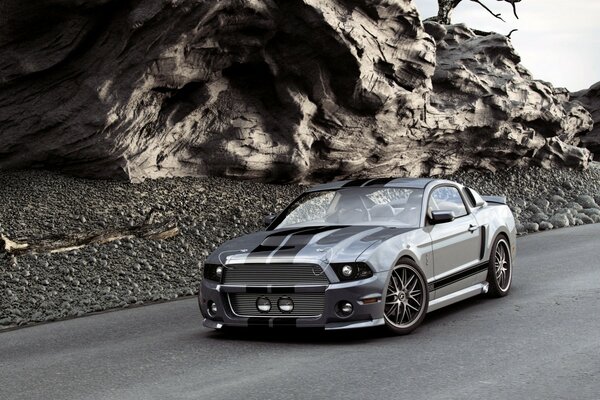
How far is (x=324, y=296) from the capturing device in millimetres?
7820

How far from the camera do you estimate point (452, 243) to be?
9117 mm

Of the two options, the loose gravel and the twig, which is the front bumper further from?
the twig

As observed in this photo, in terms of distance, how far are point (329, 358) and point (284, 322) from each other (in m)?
0.80

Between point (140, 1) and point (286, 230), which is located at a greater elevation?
point (140, 1)

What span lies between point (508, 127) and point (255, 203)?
34.8ft

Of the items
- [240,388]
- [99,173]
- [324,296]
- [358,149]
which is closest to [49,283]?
[99,173]

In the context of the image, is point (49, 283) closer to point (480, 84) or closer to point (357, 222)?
point (357, 222)

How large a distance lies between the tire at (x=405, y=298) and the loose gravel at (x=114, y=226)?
478 cm

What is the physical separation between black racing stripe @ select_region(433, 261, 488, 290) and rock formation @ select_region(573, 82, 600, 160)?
27.6m

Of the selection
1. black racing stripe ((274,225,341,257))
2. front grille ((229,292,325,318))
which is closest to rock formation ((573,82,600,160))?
black racing stripe ((274,225,341,257))

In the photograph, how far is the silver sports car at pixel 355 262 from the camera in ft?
25.7

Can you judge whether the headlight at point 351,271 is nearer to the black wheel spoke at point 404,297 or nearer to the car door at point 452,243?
the black wheel spoke at point 404,297

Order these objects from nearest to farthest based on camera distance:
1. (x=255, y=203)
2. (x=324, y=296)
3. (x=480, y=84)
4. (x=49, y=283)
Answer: (x=324, y=296) → (x=49, y=283) → (x=255, y=203) → (x=480, y=84)

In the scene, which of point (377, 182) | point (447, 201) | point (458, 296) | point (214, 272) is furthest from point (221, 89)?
point (214, 272)
